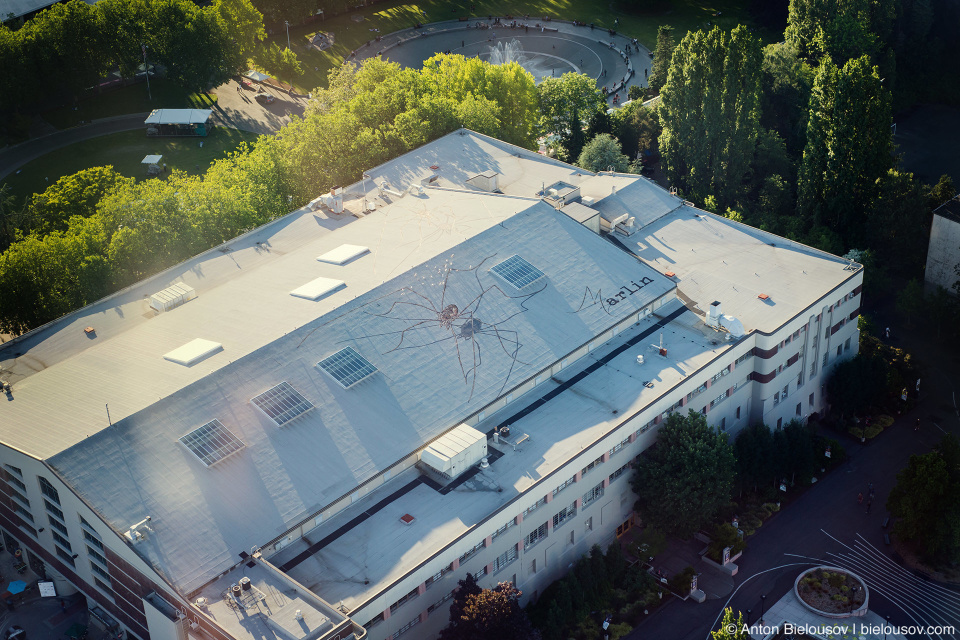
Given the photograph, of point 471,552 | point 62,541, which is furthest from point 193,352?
point 471,552

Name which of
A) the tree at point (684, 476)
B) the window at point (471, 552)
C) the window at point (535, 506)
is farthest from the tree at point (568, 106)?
the window at point (471, 552)

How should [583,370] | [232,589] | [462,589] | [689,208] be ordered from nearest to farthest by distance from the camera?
[232,589] < [462,589] < [583,370] < [689,208]

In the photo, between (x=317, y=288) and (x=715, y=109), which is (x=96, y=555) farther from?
(x=715, y=109)

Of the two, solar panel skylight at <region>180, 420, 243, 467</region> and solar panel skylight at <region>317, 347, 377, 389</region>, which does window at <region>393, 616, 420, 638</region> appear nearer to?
solar panel skylight at <region>180, 420, 243, 467</region>

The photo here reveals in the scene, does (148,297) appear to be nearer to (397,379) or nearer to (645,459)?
(397,379)

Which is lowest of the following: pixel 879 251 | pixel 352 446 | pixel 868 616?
pixel 868 616

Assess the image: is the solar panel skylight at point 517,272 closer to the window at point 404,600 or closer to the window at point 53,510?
the window at point 404,600

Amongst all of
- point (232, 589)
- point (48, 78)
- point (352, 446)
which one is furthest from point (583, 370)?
point (48, 78)

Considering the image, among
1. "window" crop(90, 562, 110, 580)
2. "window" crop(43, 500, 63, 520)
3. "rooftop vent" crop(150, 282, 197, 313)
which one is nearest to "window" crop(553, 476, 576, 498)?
"window" crop(90, 562, 110, 580)
